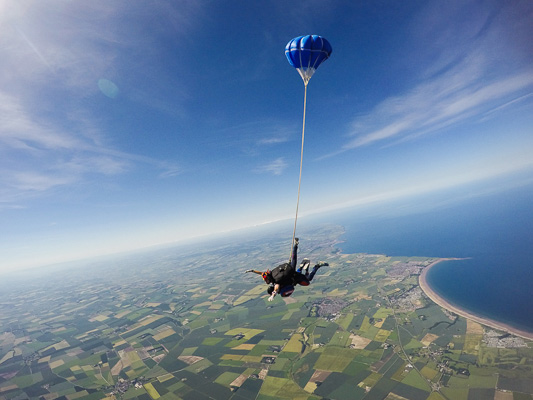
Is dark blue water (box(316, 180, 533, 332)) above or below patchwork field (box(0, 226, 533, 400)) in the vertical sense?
below

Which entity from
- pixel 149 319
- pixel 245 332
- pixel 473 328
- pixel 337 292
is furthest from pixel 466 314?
pixel 149 319

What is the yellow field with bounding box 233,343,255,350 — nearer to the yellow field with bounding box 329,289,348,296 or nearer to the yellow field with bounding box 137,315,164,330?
the yellow field with bounding box 329,289,348,296

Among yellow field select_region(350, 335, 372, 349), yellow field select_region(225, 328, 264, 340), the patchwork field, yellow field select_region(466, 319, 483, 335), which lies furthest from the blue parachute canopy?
yellow field select_region(225, 328, 264, 340)

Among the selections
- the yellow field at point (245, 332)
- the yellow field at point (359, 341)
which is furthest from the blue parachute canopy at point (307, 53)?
the yellow field at point (245, 332)

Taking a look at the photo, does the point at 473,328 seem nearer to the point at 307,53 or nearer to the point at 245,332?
the point at 245,332

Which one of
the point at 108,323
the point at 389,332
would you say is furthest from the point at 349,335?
the point at 108,323

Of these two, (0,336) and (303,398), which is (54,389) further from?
(0,336)

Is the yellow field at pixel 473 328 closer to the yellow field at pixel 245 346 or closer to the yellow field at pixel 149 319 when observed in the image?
the yellow field at pixel 245 346

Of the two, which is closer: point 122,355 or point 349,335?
point 349,335
